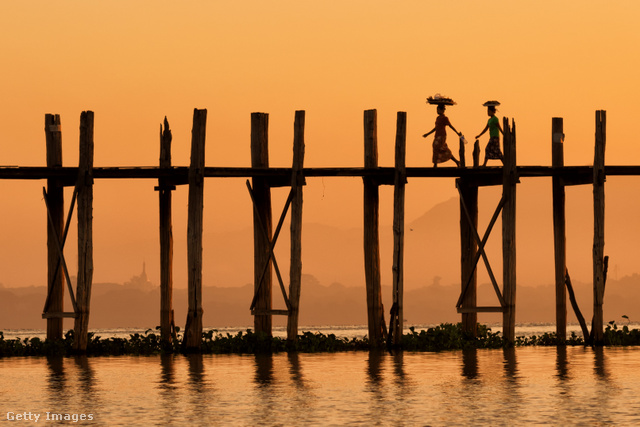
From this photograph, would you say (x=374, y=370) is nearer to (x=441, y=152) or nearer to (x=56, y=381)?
(x=56, y=381)

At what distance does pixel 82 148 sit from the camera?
979 inches

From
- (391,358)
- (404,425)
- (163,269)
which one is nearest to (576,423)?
(404,425)

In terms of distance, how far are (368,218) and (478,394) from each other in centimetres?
777

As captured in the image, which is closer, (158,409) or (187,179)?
(158,409)

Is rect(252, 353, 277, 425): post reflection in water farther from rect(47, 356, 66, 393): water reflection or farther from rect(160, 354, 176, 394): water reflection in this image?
rect(47, 356, 66, 393): water reflection

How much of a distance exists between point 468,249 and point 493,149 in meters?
2.44

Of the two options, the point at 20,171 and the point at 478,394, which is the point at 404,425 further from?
the point at 20,171

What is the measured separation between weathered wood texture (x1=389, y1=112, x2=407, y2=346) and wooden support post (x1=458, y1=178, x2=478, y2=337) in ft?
7.11

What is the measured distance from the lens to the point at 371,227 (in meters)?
26.0

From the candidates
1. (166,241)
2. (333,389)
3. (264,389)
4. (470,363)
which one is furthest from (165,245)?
(333,389)

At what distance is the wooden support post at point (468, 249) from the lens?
27.5 m

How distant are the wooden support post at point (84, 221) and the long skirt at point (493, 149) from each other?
806 centimetres

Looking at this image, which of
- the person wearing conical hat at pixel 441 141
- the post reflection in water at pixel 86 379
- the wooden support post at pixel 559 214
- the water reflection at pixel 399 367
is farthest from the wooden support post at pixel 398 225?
the post reflection in water at pixel 86 379

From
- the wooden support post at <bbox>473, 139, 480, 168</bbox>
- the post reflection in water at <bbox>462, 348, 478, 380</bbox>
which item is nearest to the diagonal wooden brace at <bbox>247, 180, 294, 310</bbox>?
the post reflection in water at <bbox>462, 348, 478, 380</bbox>
